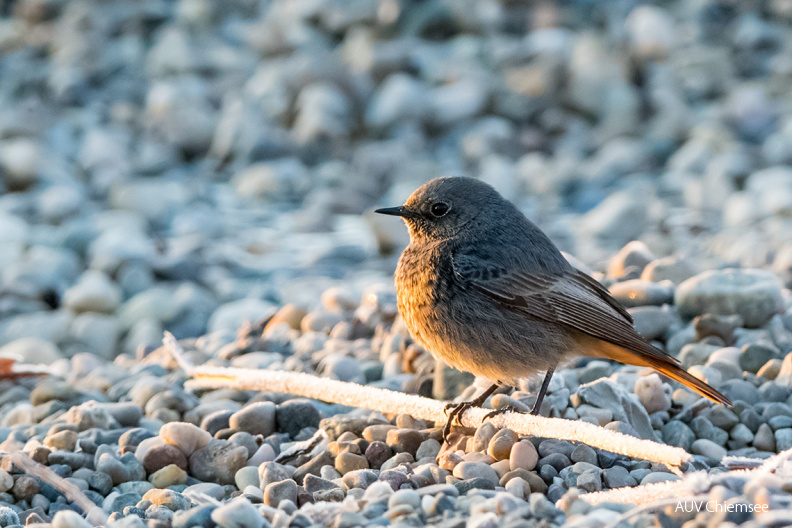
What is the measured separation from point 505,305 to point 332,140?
6612 mm

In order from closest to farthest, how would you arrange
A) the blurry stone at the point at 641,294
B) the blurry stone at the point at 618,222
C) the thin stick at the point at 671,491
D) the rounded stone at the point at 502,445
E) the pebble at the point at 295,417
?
1. the thin stick at the point at 671,491
2. the rounded stone at the point at 502,445
3. the pebble at the point at 295,417
4. the blurry stone at the point at 641,294
5. the blurry stone at the point at 618,222

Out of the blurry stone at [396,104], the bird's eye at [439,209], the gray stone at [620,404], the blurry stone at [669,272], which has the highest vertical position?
the blurry stone at [396,104]

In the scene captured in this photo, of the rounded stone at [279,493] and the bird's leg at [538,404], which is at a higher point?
the bird's leg at [538,404]

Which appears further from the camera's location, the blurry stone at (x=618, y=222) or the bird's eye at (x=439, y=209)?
the blurry stone at (x=618, y=222)

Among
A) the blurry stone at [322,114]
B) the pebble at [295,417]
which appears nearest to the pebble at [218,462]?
the pebble at [295,417]

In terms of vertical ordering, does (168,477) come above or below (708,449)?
below

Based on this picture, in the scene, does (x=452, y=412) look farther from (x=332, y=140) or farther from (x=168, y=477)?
(x=332, y=140)

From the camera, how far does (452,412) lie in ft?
11.8

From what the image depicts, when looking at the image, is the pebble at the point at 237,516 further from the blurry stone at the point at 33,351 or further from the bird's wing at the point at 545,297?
the blurry stone at the point at 33,351

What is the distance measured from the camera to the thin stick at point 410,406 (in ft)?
9.67

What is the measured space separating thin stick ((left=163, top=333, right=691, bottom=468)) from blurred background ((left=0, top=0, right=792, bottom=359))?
1664 millimetres

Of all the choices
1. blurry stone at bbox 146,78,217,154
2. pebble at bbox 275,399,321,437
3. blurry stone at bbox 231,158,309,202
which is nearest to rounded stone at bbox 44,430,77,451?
pebble at bbox 275,399,321,437

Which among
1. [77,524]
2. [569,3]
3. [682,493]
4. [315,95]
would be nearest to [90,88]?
[315,95]

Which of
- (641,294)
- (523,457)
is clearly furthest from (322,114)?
(523,457)
